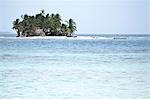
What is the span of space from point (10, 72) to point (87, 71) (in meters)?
4.31

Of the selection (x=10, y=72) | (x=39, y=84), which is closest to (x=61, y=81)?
(x=39, y=84)

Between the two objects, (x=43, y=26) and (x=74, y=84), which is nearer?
(x=74, y=84)

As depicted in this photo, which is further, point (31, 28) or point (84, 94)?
point (31, 28)

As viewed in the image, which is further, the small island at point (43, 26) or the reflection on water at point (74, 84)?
the small island at point (43, 26)

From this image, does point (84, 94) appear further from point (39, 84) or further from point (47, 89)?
point (39, 84)

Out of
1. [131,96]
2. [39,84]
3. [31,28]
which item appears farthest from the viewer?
[31,28]

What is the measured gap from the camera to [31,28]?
143 metres

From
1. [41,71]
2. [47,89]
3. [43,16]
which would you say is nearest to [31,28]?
[43,16]

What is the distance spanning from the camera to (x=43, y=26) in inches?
5645

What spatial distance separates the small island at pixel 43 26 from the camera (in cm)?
14162

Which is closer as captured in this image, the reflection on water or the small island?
the reflection on water

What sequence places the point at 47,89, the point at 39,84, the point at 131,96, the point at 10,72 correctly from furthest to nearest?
the point at 10,72 < the point at 39,84 < the point at 47,89 < the point at 131,96

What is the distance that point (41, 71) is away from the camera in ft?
99.7

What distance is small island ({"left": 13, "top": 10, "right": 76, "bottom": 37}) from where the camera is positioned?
141625mm
